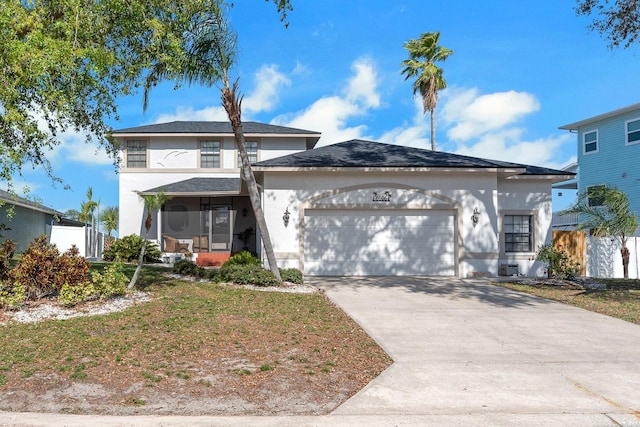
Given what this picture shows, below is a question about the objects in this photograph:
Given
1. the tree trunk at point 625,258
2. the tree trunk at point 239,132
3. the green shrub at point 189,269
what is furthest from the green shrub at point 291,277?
the tree trunk at point 625,258

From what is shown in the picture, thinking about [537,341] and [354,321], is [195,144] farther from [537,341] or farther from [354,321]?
[537,341]

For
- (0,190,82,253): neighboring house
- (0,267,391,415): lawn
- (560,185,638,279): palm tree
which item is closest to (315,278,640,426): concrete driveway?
(0,267,391,415): lawn

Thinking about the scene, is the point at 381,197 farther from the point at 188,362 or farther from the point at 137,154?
the point at 137,154

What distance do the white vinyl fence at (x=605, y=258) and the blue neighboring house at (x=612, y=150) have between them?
7.96 metres

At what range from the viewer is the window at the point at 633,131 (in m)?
25.4

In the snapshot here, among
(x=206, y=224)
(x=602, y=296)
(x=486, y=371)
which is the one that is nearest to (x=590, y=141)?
(x=602, y=296)

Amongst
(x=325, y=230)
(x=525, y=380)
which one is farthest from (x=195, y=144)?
(x=525, y=380)

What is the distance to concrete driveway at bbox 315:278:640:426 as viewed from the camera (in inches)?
200

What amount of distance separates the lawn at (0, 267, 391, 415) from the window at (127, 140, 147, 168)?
1703cm

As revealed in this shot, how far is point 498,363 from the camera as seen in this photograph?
267 inches

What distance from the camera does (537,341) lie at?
8.05 m

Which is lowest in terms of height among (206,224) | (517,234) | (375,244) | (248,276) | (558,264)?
(248,276)

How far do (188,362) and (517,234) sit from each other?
15.0 meters

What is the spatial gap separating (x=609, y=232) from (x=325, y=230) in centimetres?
1070
